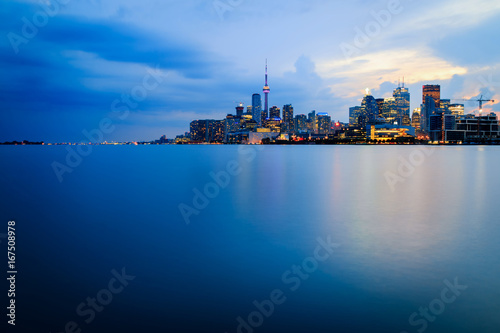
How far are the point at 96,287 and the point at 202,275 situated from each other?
3202 mm

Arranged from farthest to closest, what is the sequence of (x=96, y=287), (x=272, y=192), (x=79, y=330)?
(x=272, y=192), (x=96, y=287), (x=79, y=330)

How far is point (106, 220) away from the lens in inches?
794

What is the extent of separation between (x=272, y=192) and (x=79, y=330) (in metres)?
25.1

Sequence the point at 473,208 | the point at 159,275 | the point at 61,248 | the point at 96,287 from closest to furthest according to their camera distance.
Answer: the point at 96,287, the point at 159,275, the point at 61,248, the point at 473,208

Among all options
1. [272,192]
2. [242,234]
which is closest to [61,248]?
[242,234]

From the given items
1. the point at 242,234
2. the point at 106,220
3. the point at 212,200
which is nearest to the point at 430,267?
the point at 242,234

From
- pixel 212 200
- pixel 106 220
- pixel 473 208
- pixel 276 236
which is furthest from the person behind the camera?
pixel 212 200

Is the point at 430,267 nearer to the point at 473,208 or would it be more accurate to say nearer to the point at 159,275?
the point at 159,275

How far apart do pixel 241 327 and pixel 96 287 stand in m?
4.90

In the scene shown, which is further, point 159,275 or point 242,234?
point 242,234

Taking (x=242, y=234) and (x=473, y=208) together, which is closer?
(x=242, y=234)

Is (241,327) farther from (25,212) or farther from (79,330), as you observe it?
(25,212)

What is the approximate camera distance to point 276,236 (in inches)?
683

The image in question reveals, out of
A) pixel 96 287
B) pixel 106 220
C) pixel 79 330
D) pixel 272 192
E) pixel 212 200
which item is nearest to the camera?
pixel 79 330
